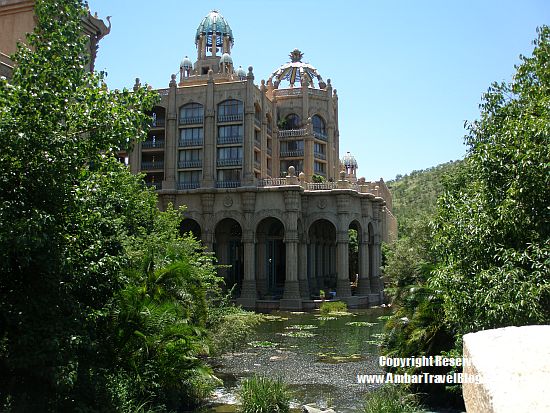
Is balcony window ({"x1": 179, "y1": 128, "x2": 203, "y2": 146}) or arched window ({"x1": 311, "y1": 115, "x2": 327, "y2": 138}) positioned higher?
arched window ({"x1": 311, "y1": 115, "x2": 327, "y2": 138})

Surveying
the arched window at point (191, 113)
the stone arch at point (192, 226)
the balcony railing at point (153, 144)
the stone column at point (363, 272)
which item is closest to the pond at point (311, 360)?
the stone column at point (363, 272)

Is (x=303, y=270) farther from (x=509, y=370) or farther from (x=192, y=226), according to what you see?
(x=509, y=370)

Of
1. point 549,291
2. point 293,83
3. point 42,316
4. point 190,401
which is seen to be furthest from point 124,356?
point 293,83

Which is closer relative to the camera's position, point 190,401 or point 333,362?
point 190,401

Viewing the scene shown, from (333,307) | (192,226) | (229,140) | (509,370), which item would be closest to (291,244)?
(333,307)

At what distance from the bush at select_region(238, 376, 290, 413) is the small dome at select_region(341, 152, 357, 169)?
243 feet

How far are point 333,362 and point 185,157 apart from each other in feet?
109

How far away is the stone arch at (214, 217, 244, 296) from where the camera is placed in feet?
166

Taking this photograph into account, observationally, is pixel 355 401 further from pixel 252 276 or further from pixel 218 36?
pixel 218 36

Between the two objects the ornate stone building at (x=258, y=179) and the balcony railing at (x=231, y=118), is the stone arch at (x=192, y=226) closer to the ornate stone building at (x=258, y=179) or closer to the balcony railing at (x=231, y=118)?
the ornate stone building at (x=258, y=179)

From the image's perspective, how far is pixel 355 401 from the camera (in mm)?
15758

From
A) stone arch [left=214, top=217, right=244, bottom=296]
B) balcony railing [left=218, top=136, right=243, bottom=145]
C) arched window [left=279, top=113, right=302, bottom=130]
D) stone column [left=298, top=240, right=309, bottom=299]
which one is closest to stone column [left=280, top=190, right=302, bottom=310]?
stone column [left=298, top=240, right=309, bottom=299]

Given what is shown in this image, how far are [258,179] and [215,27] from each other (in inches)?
893

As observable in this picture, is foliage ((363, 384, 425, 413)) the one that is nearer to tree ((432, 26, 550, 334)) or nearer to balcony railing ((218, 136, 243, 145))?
tree ((432, 26, 550, 334))
